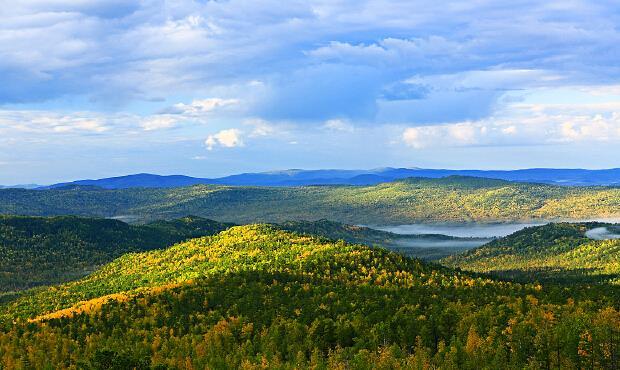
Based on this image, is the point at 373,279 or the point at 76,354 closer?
→ the point at 76,354

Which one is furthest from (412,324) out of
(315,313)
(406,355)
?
(315,313)

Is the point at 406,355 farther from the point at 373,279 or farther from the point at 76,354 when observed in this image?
the point at 76,354

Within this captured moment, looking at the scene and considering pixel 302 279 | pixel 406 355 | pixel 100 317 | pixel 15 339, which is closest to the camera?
pixel 406 355

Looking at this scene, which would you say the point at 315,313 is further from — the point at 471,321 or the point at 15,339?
the point at 15,339

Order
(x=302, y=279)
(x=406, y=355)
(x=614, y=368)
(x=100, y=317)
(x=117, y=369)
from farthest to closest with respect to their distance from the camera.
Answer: (x=302, y=279), (x=100, y=317), (x=406, y=355), (x=614, y=368), (x=117, y=369)

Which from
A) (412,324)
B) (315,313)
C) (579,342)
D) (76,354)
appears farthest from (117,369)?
(579,342)

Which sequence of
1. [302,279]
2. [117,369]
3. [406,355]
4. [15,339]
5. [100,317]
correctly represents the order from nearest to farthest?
[117,369], [406,355], [15,339], [100,317], [302,279]
